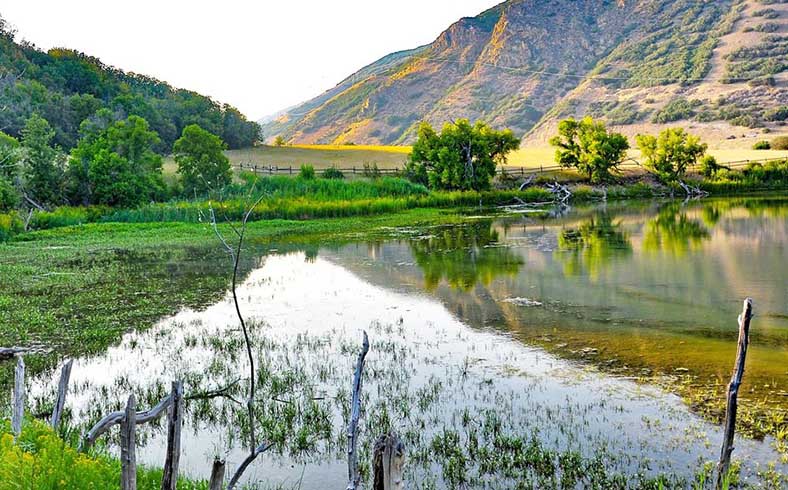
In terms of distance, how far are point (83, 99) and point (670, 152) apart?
2320 inches

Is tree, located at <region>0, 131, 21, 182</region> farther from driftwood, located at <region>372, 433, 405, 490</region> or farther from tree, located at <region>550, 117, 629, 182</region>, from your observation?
tree, located at <region>550, 117, 629, 182</region>

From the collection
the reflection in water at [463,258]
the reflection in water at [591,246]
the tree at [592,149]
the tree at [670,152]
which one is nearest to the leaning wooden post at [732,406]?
the reflection in water at [463,258]

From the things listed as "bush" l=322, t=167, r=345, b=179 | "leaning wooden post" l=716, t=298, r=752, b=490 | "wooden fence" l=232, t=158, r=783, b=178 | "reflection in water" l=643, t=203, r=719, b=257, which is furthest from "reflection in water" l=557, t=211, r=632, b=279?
"wooden fence" l=232, t=158, r=783, b=178

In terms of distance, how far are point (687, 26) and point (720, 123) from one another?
79996 mm

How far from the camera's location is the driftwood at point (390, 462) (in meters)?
3.97

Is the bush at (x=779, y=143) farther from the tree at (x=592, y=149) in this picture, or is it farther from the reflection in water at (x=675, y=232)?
the reflection in water at (x=675, y=232)

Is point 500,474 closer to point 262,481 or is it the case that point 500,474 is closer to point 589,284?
point 262,481

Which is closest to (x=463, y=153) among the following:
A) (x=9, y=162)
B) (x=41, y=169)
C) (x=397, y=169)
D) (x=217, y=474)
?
(x=397, y=169)

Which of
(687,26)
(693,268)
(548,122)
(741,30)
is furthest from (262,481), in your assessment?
(687,26)

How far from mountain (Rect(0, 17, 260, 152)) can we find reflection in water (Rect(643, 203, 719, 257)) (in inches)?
2150

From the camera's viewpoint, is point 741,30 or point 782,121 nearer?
point 782,121

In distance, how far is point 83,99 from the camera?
241 ft

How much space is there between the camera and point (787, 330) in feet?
44.0

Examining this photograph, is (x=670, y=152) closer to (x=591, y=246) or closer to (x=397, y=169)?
(x=397, y=169)
